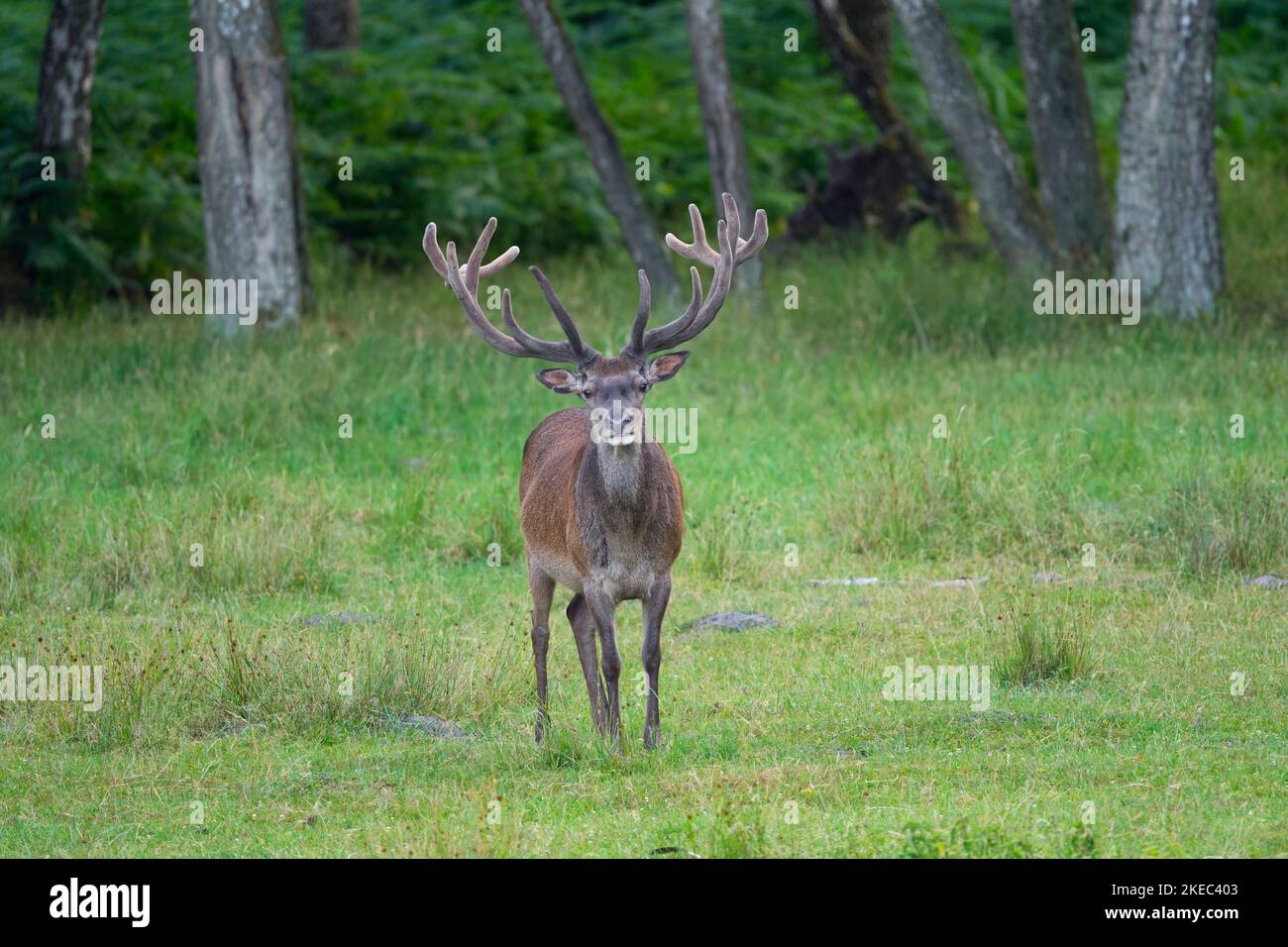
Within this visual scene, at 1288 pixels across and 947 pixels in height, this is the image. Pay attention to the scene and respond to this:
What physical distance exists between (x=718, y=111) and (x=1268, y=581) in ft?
29.6

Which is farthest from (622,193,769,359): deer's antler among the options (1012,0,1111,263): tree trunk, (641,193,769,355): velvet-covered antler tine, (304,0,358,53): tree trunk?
(304,0,358,53): tree trunk

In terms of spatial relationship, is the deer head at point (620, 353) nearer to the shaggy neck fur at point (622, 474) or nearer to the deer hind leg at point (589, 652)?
the shaggy neck fur at point (622, 474)

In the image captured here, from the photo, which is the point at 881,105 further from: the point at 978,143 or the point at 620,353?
the point at 620,353

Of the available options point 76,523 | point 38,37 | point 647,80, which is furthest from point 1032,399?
point 38,37

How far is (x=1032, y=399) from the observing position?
13.7 metres

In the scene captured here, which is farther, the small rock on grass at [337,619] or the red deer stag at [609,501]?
the small rock on grass at [337,619]

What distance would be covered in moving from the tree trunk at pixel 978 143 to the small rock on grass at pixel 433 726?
9825 mm

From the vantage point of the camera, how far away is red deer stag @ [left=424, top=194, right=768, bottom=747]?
777cm

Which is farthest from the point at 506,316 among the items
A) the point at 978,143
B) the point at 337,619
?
the point at 978,143

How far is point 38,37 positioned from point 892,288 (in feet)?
42.8

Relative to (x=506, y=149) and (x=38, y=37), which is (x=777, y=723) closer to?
(x=506, y=149)

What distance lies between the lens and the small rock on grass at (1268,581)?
1010 centimetres

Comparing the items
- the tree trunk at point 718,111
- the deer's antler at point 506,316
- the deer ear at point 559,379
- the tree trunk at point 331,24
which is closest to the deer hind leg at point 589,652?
the deer ear at point 559,379

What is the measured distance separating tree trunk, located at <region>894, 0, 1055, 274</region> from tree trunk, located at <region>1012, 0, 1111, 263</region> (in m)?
0.57
